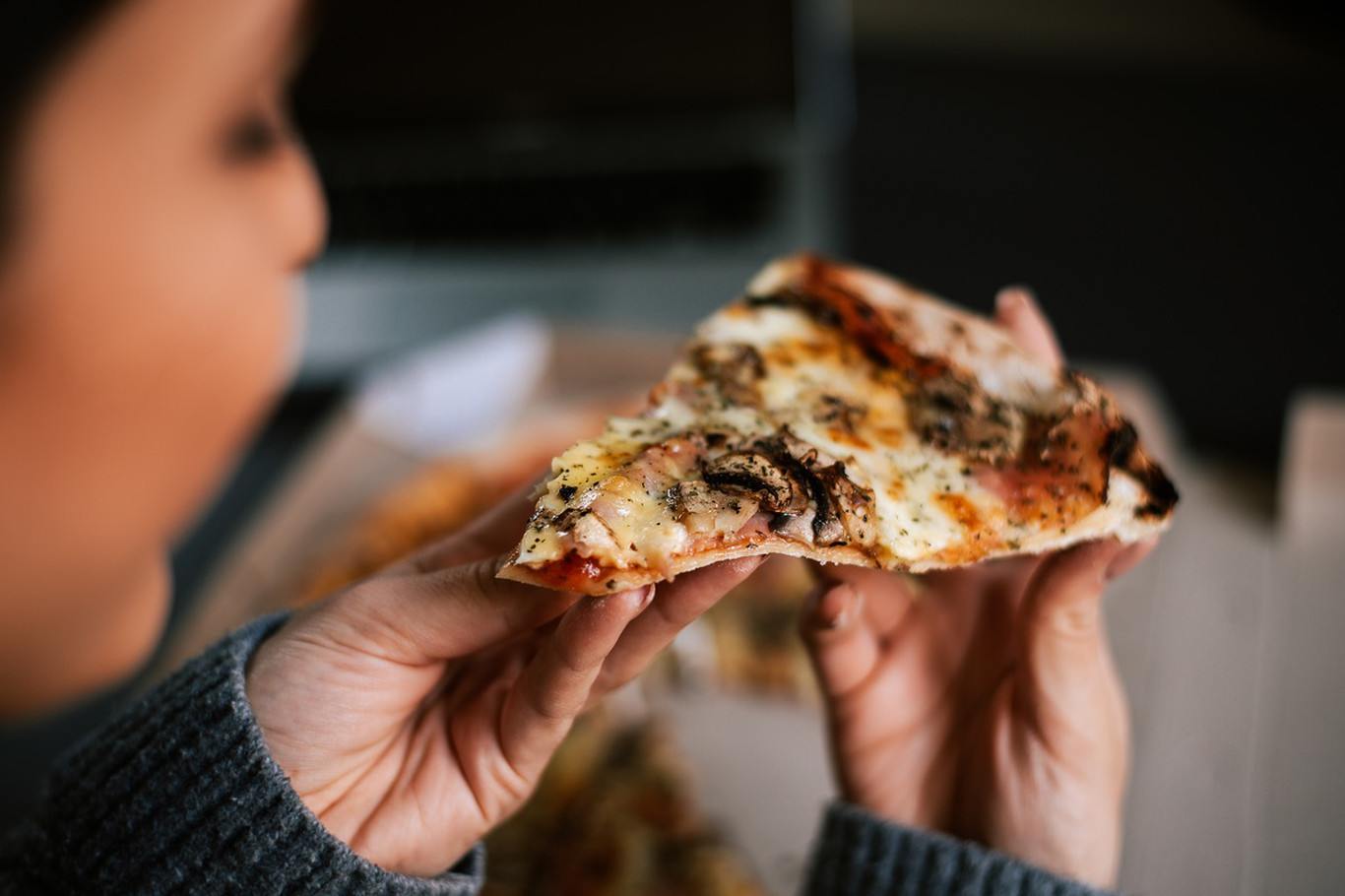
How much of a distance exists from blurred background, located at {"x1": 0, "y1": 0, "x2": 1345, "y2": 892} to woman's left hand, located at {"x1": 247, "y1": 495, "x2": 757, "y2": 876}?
4.22ft

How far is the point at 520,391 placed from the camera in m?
2.03

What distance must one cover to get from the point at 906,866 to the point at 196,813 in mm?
554

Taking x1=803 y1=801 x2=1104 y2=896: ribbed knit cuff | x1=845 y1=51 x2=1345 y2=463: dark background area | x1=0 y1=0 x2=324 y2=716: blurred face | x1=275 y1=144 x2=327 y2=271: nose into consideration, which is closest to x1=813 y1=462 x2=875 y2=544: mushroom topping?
x1=803 y1=801 x2=1104 y2=896: ribbed knit cuff

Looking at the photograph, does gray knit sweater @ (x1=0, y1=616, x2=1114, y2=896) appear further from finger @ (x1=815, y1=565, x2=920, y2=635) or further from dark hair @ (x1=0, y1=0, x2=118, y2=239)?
dark hair @ (x1=0, y1=0, x2=118, y2=239)

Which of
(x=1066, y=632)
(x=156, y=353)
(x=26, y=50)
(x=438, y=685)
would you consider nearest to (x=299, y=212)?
(x=156, y=353)

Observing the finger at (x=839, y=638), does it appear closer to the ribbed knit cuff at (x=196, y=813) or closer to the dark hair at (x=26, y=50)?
the ribbed knit cuff at (x=196, y=813)

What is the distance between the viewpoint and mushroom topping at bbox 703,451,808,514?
2.29ft

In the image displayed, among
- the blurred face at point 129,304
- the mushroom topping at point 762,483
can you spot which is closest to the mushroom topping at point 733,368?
the mushroom topping at point 762,483

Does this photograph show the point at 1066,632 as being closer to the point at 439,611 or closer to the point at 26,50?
the point at 439,611

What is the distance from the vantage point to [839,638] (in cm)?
90

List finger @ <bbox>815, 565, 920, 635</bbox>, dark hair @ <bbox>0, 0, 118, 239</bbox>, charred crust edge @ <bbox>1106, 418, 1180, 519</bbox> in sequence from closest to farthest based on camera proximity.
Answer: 1. charred crust edge @ <bbox>1106, 418, 1180, 519</bbox>
2. finger @ <bbox>815, 565, 920, 635</bbox>
3. dark hair @ <bbox>0, 0, 118, 239</bbox>

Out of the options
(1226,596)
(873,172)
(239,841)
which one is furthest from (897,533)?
A: (873,172)

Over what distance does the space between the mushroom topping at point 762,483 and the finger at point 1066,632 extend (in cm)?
25

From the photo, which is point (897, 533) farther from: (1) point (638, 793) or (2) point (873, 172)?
(2) point (873, 172)
